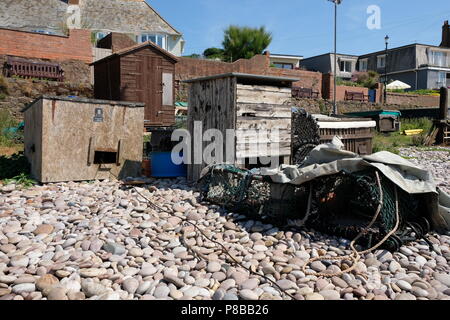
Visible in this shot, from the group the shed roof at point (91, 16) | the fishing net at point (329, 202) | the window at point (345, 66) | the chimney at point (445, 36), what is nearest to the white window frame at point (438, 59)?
the chimney at point (445, 36)

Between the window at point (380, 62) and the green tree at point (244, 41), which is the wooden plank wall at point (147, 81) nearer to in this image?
the green tree at point (244, 41)

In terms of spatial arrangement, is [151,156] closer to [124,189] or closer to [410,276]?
[124,189]

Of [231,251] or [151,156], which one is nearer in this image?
[231,251]

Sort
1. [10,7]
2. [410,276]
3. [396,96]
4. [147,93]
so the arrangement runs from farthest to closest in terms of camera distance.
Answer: [396,96] < [10,7] < [147,93] < [410,276]

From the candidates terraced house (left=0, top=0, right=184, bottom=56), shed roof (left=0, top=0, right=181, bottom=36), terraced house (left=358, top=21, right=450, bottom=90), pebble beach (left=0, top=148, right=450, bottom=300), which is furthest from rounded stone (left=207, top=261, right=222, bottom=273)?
terraced house (left=358, top=21, right=450, bottom=90)

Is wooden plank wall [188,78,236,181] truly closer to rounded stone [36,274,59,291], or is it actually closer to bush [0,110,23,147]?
rounded stone [36,274,59,291]

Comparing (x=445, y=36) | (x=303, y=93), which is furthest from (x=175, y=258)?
(x=445, y=36)

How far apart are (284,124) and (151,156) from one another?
9.07 feet

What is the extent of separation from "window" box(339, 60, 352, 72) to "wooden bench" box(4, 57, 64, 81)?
4101 centimetres

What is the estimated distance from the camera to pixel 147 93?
16062 millimetres

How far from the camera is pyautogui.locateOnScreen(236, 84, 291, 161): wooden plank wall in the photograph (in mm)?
7078

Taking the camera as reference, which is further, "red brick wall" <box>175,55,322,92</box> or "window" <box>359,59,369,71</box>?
"window" <box>359,59,369,71</box>
